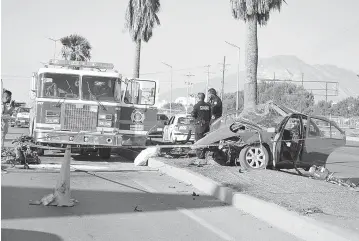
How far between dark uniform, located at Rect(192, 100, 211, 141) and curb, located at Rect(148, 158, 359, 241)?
352 centimetres

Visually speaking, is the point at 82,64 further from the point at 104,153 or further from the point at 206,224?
the point at 206,224

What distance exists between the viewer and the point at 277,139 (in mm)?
11359

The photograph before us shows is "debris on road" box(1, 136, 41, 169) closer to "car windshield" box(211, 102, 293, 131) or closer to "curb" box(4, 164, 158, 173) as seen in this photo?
"curb" box(4, 164, 158, 173)

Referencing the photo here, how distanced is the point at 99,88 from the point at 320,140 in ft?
21.4

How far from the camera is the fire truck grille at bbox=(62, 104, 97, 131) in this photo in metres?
14.1

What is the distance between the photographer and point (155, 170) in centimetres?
1298

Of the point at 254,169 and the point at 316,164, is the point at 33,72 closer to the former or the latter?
the point at 254,169

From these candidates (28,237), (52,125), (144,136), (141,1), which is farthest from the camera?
(141,1)

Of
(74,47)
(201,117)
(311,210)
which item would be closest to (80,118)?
(201,117)

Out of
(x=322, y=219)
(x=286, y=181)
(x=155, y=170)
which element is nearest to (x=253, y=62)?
(x=155, y=170)

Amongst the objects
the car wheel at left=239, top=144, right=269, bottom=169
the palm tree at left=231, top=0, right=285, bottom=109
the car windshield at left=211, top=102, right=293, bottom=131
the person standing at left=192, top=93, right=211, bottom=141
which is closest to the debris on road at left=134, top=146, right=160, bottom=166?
the person standing at left=192, top=93, right=211, bottom=141

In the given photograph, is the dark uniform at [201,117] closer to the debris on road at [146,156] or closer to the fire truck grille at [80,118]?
the debris on road at [146,156]

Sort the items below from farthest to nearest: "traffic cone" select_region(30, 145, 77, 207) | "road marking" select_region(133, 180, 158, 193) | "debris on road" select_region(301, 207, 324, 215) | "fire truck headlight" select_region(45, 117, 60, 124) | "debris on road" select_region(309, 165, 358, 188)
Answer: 1. "fire truck headlight" select_region(45, 117, 60, 124)
2. "debris on road" select_region(309, 165, 358, 188)
3. "road marking" select_region(133, 180, 158, 193)
4. "traffic cone" select_region(30, 145, 77, 207)
5. "debris on road" select_region(301, 207, 324, 215)

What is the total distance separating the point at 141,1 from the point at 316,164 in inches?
868
